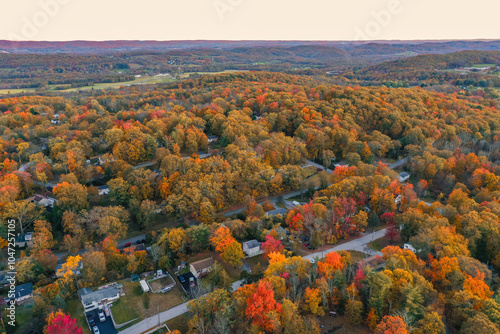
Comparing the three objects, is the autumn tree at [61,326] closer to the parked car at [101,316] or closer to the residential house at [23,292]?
the parked car at [101,316]

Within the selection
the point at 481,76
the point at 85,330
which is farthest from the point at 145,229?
the point at 481,76

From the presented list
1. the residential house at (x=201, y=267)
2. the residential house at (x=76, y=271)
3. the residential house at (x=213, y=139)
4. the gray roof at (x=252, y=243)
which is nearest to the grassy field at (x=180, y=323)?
the residential house at (x=201, y=267)

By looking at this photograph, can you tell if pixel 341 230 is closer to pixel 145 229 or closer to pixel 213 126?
pixel 145 229

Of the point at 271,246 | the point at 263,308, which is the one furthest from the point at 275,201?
the point at 263,308

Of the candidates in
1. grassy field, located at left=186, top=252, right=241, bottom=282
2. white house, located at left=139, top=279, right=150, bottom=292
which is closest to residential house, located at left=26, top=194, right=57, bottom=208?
white house, located at left=139, top=279, right=150, bottom=292

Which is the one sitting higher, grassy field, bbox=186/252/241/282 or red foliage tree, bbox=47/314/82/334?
red foliage tree, bbox=47/314/82/334

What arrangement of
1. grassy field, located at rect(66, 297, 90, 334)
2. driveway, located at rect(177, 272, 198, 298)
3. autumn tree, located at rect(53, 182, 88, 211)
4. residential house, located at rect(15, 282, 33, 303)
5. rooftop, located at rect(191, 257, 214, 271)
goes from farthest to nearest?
1. autumn tree, located at rect(53, 182, 88, 211)
2. rooftop, located at rect(191, 257, 214, 271)
3. driveway, located at rect(177, 272, 198, 298)
4. residential house, located at rect(15, 282, 33, 303)
5. grassy field, located at rect(66, 297, 90, 334)

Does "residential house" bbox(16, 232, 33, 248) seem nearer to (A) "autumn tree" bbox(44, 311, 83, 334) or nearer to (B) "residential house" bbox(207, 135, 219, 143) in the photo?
(A) "autumn tree" bbox(44, 311, 83, 334)

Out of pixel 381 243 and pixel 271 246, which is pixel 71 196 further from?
pixel 381 243
